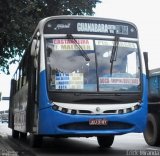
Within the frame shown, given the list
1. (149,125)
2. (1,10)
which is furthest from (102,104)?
(1,10)

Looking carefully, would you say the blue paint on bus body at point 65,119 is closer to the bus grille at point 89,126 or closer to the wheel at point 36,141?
the bus grille at point 89,126

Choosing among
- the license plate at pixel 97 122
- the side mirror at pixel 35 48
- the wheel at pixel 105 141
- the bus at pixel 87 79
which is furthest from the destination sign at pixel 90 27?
the wheel at pixel 105 141

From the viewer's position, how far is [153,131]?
49.3 ft

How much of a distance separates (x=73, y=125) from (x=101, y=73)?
1.46 metres

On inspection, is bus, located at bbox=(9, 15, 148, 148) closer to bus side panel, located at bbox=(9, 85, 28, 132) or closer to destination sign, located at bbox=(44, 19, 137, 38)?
destination sign, located at bbox=(44, 19, 137, 38)

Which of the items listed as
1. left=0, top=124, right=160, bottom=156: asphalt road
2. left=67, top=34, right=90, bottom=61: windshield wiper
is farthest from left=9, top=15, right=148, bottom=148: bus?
left=0, top=124, right=160, bottom=156: asphalt road

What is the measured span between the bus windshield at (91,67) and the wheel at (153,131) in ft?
9.26

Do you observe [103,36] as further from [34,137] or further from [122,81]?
[34,137]

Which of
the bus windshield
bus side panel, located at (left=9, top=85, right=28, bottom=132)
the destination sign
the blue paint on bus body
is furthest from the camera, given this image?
bus side panel, located at (left=9, top=85, right=28, bottom=132)

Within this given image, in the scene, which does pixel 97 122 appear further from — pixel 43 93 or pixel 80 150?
pixel 80 150

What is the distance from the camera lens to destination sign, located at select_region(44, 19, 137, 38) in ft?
40.9

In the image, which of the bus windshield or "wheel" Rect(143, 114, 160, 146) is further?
"wheel" Rect(143, 114, 160, 146)

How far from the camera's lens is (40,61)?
477 inches

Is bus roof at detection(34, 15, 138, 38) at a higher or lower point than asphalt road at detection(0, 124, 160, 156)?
higher
